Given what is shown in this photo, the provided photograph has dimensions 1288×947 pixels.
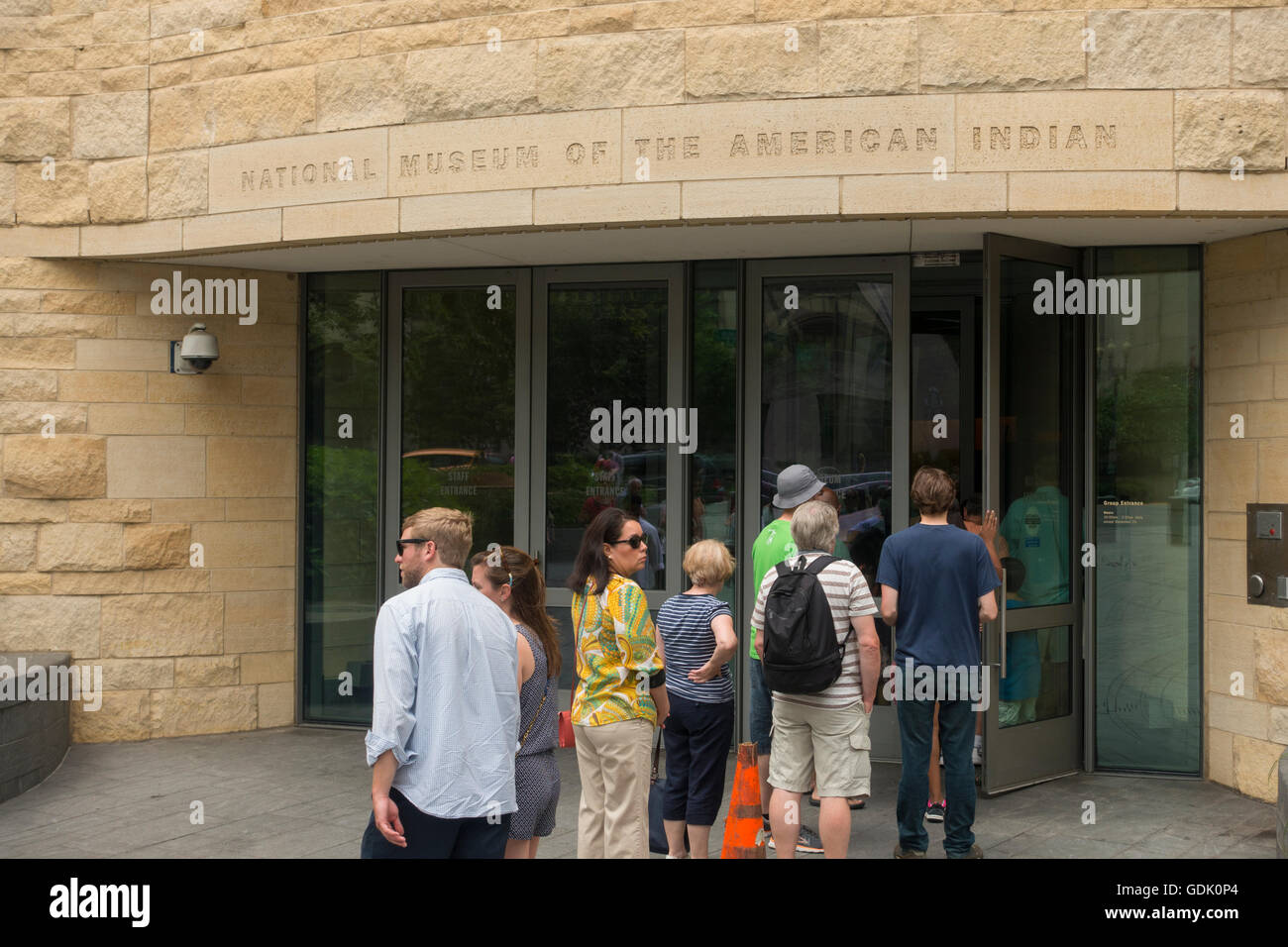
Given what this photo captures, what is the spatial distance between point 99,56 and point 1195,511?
25.9ft

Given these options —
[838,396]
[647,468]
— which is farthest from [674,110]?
[647,468]

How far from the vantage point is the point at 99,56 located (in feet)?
28.3

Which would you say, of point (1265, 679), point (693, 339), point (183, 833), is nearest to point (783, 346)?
point (693, 339)

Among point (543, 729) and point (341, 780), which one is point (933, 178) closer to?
point (543, 729)

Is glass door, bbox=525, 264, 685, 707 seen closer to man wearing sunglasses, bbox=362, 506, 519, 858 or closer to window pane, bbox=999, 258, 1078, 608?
window pane, bbox=999, 258, 1078, 608

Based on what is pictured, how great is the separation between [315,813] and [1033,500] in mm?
4684

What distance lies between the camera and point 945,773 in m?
5.98

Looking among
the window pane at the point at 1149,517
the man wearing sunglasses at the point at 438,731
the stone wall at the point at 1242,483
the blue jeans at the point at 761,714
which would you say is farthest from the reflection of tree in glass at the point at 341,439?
the stone wall at the point at 1242,483

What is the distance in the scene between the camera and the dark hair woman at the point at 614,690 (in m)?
5.20

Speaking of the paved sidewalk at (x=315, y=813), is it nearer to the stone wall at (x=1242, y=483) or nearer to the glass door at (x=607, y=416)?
the stone wall at (x=1242, y=483)

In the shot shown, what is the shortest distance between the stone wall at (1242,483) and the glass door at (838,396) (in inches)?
73.6

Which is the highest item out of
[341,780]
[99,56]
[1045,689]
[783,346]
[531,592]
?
[99,56]

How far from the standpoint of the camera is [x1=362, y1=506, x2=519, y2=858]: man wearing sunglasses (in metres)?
3.90

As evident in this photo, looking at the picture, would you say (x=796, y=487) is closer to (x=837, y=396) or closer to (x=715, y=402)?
(x=837, y=396)
